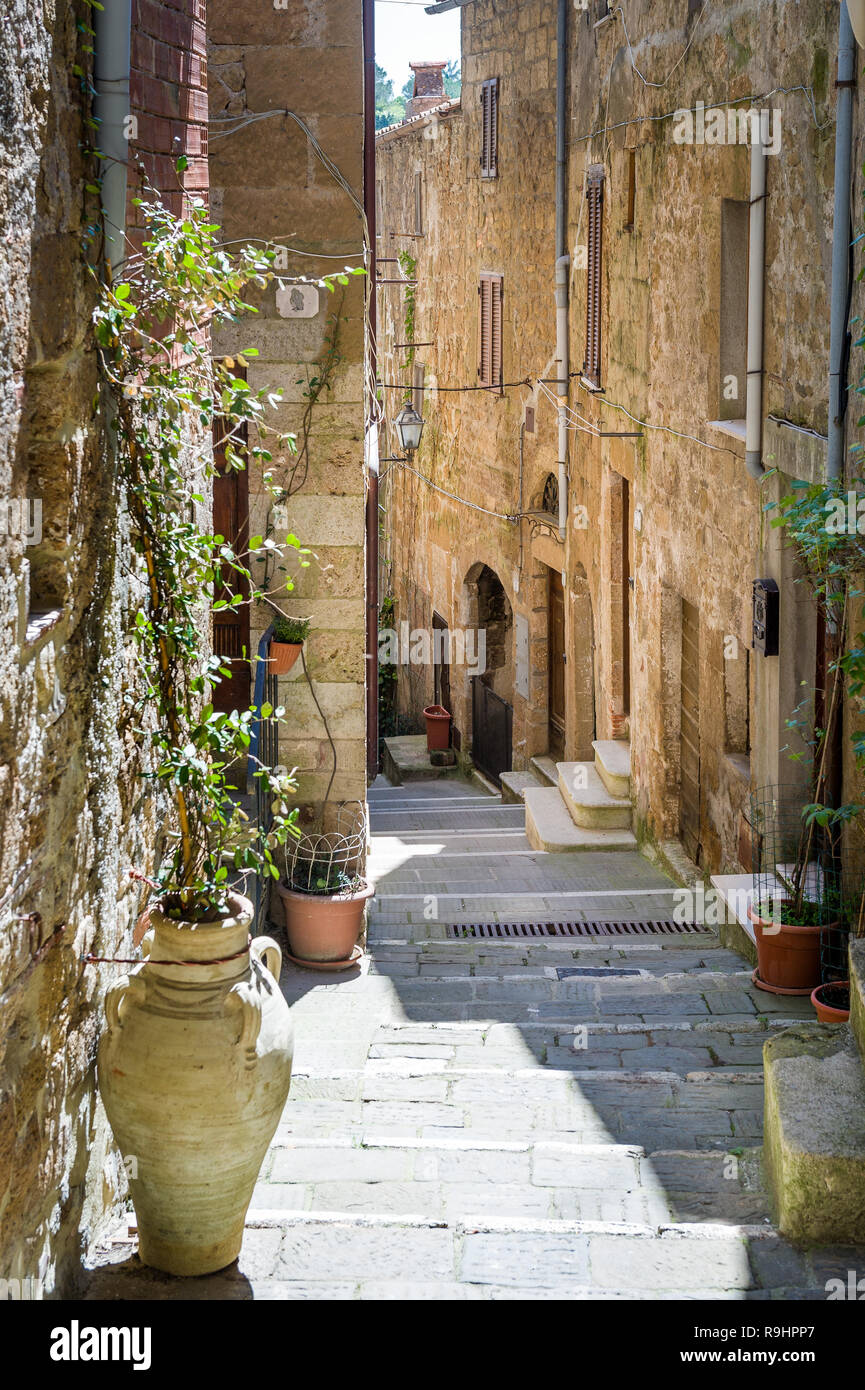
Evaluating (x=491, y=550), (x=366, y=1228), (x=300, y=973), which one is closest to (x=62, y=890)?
(x=366, y=1228)

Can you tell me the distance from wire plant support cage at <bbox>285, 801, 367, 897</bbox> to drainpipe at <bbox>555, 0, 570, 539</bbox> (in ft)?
23.4

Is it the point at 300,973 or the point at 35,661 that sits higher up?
the point at 35,661

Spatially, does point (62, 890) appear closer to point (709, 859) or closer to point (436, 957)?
point (436, 957)

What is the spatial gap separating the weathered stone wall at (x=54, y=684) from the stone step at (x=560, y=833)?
7271 millimetres

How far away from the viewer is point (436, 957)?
7941 millimetres

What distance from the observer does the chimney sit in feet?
80.7

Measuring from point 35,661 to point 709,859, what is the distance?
6.67 meters

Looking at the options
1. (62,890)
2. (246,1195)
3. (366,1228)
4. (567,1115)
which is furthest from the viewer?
(567,1115)

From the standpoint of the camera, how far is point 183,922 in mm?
3939

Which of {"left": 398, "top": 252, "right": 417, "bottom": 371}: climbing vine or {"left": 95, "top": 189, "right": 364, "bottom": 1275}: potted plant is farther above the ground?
{"left": 398, "top": 252, "right": 417, "bottom": 371}: climbing vine

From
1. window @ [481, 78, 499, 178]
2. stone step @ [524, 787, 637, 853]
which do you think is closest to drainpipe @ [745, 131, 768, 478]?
stone step @ [524, 787, 637, 853]

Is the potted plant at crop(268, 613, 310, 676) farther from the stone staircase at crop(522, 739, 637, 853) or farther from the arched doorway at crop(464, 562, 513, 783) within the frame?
the arched doorway at crop(464, 562, 513, 783)

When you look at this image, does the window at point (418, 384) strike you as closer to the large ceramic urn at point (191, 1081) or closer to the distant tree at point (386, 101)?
the large ceramic urn at point (191, 1081)

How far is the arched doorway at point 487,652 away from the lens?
1805cm
